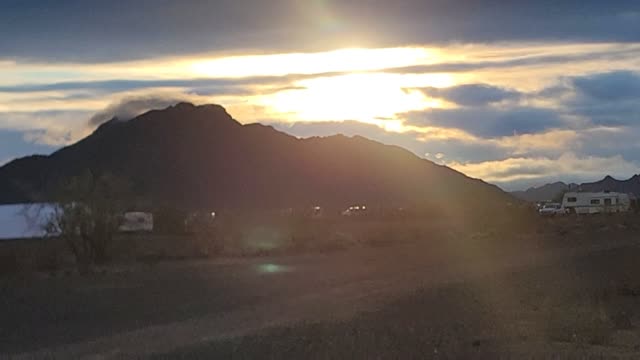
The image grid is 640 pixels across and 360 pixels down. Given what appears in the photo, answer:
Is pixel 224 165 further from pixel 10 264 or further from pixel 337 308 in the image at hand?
pixel 337 308

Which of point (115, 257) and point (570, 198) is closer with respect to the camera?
point (115, 257)

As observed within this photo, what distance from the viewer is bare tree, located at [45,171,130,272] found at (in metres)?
62.8

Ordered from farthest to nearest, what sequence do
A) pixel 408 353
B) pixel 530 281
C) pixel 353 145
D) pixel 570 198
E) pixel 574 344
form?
1. pixel 353 145
2. pixel 570 198
3. pixel 530 281
4. pixel 574 344
5. pixel 408 353

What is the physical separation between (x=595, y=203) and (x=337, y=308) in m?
134

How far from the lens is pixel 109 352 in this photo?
24.0 metres

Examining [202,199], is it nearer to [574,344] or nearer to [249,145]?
[249,145]

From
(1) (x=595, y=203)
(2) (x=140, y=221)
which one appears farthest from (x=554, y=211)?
(2) (x=140, y=221)

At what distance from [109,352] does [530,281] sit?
21238 mm

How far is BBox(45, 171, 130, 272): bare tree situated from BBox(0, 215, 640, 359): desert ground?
4.64 metres

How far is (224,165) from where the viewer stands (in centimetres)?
16450

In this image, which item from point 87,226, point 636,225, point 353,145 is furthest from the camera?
point 353,145

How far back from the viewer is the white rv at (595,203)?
160m

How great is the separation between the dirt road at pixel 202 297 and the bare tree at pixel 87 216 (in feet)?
18.5

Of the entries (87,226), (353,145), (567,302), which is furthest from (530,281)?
(353,145)
